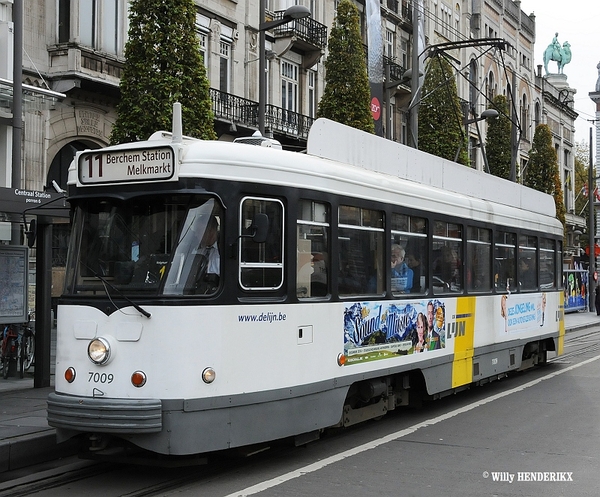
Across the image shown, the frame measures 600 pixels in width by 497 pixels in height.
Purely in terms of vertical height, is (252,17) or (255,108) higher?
(252,17)

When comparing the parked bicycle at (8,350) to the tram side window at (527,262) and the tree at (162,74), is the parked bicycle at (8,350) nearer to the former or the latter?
the tree at (162,74)

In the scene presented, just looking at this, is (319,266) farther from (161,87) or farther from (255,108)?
(255,108)

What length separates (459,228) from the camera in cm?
1203

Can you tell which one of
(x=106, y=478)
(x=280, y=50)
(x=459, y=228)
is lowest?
(x=106, y=478)

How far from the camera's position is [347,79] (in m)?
23.5

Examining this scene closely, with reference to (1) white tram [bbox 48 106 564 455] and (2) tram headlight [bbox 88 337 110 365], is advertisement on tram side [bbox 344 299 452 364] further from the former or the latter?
(2) tram headlight [bbox 88 337 110 365]

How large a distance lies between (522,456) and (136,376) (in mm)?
3991

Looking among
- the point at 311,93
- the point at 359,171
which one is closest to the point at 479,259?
the point at 359,171

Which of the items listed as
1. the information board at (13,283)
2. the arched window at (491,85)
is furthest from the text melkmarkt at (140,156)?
the arched window at (491,85)

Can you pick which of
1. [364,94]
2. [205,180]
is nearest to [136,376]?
[205,180]

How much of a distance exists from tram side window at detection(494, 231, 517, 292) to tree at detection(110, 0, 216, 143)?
555 centimetres

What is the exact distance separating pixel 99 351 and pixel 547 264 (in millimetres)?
10843

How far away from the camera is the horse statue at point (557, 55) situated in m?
72.3

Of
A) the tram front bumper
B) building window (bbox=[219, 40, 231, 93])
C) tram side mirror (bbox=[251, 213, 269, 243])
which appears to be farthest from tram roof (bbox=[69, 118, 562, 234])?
building window (bbox=[219, 40, 231, 93])
